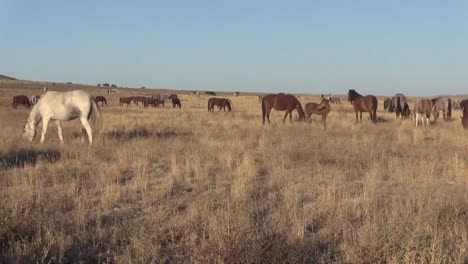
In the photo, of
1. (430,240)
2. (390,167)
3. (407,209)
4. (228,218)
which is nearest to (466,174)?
(390,167)

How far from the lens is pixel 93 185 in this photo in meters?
8.45

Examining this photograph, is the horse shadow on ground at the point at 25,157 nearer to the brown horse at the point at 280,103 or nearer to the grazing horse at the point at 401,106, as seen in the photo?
the brown horse at the point at 280,103

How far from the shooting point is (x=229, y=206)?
6512 millimetres

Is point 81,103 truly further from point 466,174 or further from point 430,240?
point 430,240

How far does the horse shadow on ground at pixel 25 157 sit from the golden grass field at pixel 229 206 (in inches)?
1.9

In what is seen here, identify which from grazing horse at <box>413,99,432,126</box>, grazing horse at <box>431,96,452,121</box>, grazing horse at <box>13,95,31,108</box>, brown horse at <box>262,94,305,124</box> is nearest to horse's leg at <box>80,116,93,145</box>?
brown horse at <box>262,94,305,124</box>

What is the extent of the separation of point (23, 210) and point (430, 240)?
501cm

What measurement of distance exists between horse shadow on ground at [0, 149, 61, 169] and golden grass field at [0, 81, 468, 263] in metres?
0.05

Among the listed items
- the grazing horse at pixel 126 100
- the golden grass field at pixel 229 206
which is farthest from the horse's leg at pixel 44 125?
the grazing horse at pixel 126 100

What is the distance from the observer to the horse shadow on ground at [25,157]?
10333 mm

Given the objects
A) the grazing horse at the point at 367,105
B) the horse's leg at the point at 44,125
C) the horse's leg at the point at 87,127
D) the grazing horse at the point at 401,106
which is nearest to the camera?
the horse's leg at the point at 87,127

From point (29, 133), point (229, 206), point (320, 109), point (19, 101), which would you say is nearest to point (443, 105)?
point (320, 109)

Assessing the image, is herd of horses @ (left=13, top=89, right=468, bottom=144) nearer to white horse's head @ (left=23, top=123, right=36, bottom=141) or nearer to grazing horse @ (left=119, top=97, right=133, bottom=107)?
white horse's head @ (left=23, top=123, right=36, bottom=141)

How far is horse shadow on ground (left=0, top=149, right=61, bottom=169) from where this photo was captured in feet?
33.9
